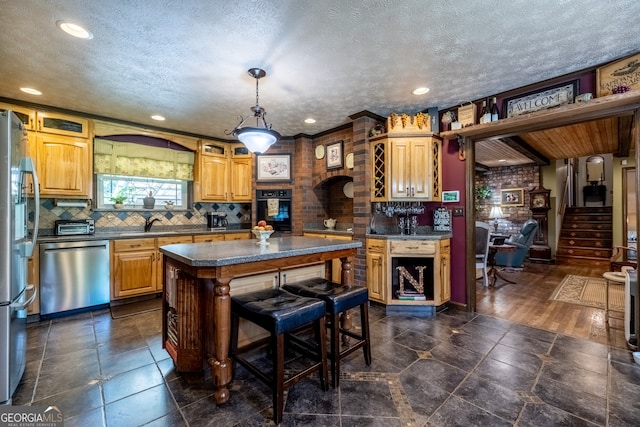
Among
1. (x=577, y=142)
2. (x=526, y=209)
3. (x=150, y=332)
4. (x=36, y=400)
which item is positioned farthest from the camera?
(x=526, y=209)

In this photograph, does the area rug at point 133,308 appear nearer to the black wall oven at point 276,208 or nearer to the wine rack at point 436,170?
the black wall oven at point 276,208

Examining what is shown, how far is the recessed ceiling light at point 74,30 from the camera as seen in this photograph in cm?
191

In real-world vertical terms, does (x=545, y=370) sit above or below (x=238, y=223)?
below

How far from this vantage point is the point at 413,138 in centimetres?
342

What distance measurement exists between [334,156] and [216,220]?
2.32 meters

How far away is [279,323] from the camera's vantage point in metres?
1.57

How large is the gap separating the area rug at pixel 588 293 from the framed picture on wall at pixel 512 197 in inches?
119

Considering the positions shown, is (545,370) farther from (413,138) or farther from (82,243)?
(82,243)

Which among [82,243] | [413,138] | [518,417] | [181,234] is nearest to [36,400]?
[82,243]

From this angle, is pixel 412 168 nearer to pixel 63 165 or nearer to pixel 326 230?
pixel 326 230

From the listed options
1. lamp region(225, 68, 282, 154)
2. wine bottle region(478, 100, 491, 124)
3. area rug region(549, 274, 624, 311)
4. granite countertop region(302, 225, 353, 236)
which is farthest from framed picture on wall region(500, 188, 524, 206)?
lamp region(225, 68, 282, 154)

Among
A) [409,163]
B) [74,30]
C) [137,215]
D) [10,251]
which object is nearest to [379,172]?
[409,163]

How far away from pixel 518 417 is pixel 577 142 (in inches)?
229

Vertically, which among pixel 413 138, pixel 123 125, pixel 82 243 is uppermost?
pixel 123 125
